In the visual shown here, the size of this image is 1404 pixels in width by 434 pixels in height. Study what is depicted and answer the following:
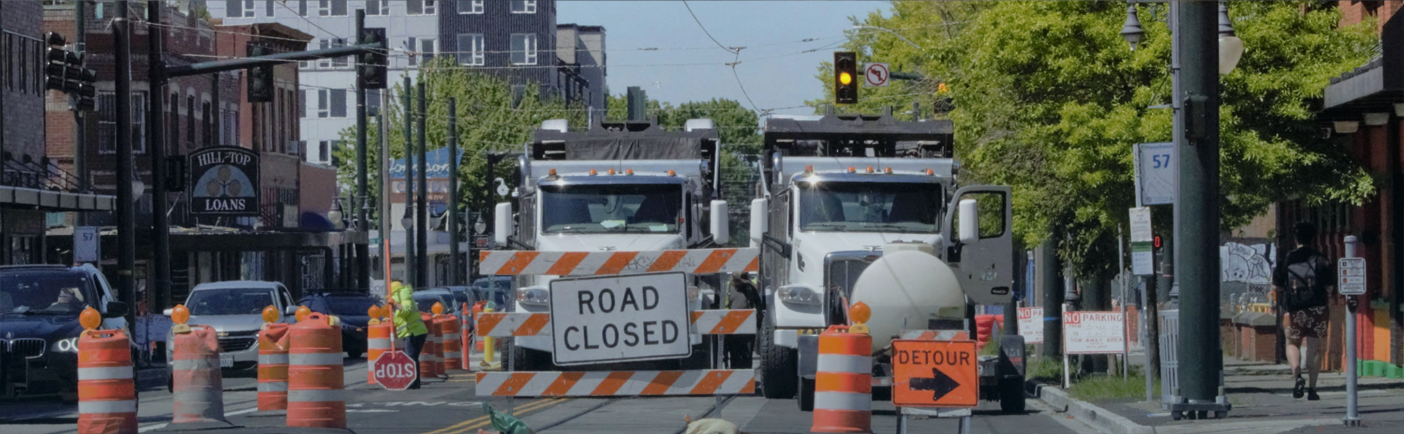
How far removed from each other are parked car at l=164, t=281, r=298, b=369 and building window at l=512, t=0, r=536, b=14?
257ft

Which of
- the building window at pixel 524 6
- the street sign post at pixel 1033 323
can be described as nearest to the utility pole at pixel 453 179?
the street sign post at pixel 1033 323

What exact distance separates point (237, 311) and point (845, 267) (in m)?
14.5

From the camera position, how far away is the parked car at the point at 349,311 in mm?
35719

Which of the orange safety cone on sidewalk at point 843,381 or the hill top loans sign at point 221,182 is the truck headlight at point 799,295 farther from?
the hill top loans sign at point 221,182

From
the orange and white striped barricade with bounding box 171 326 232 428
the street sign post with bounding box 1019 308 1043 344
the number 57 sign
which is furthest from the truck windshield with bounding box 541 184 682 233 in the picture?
the orange and white striped barricade with bounding box 171 326 232 428

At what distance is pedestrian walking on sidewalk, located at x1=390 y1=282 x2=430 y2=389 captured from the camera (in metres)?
24.2

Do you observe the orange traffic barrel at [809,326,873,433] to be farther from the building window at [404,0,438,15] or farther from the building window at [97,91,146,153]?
the building window at [404,0,438,15]

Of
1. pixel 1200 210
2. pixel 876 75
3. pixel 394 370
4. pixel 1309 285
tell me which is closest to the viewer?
pixel 1200 210

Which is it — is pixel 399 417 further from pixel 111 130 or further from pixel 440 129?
pixel 440 129

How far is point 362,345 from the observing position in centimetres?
3634

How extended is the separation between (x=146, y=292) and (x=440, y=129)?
83.2 ft

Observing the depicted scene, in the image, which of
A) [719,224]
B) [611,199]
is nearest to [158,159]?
[611,199]

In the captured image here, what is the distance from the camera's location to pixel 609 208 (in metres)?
22.8

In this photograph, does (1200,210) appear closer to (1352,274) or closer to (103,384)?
(1352,274)
